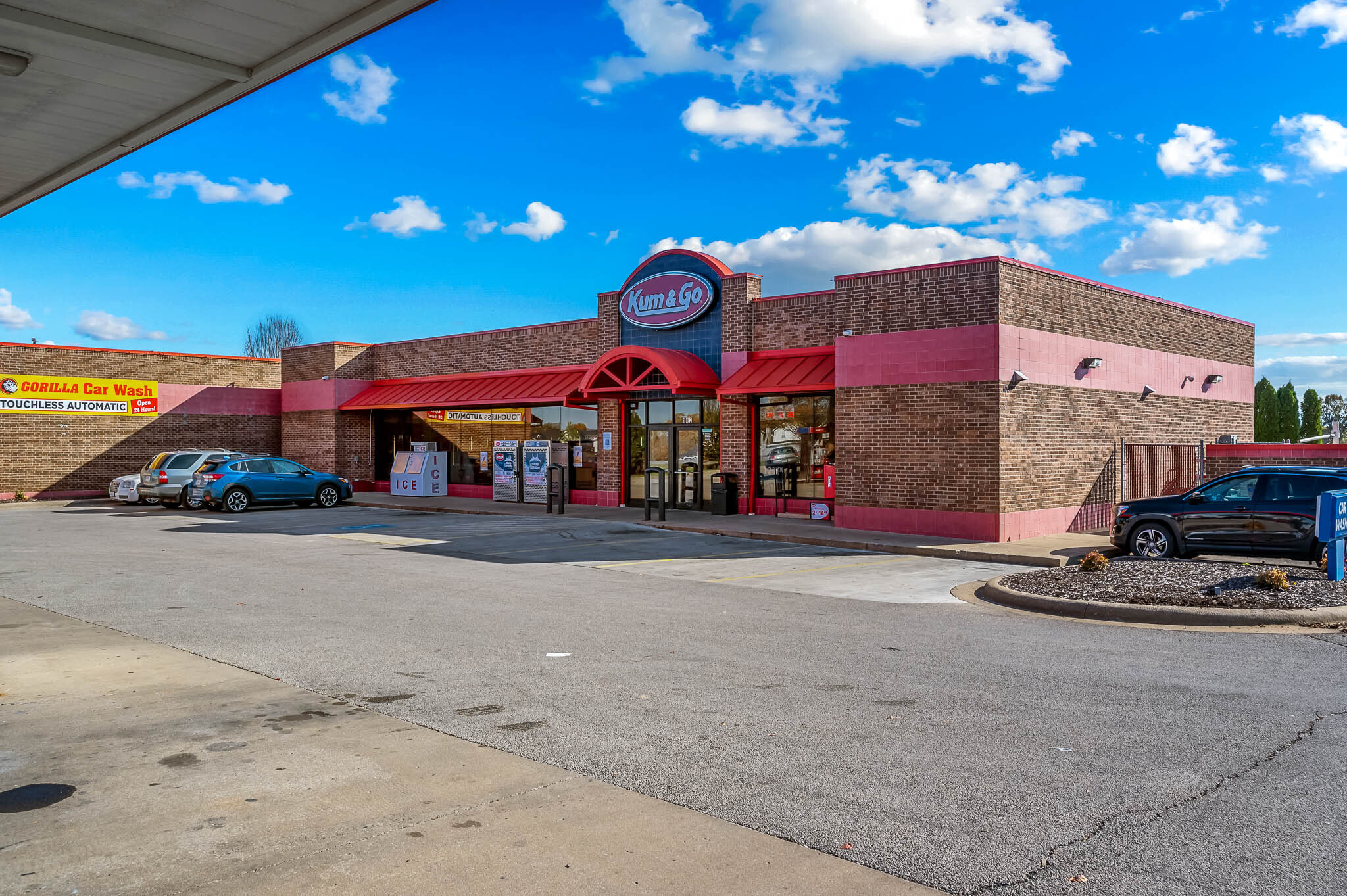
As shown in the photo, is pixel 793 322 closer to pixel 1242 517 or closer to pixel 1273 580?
pixel 1242 517

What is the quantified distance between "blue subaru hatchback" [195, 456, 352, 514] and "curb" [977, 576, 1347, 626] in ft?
71.3

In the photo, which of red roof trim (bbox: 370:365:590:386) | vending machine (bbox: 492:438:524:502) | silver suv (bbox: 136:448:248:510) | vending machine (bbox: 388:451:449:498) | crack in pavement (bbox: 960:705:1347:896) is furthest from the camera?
vending machine (bbox: 388:451:449:498)

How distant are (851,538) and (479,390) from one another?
50.5 feet

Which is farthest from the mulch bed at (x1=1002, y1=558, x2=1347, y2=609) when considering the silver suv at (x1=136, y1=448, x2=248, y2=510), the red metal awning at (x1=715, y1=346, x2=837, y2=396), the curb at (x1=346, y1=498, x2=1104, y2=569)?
the silver suv at (x1=136, y1=448, x2=248, y2=510)

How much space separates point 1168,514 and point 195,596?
13.8 meters

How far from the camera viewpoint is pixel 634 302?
2620 cm

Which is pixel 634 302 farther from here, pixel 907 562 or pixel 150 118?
pixel 150 118

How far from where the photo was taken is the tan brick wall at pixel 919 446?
1795 centimetres

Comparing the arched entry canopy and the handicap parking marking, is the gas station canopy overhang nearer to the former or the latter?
the handicap parking marking

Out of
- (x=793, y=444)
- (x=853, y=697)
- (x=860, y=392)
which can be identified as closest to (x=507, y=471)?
(x=793, y=444)

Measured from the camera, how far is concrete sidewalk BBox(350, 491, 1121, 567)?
1614cm

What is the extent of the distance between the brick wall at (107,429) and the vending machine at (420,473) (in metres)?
7.50

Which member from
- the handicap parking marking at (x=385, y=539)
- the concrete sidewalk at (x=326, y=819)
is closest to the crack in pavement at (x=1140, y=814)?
the concrete sidewalk at (x=326, y=819)

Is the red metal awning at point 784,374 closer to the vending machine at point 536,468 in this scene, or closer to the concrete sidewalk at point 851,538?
the concrete sidewalk at point 851,538
